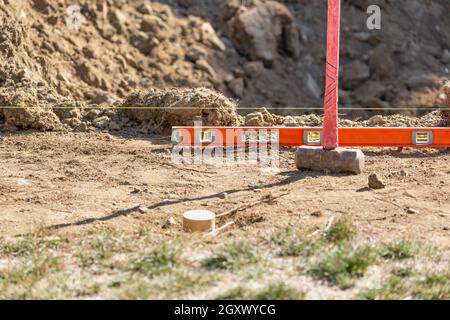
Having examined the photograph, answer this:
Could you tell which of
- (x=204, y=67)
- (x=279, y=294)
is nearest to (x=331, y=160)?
(x=279, y=294)

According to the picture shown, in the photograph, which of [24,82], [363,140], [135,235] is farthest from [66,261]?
[24,82]

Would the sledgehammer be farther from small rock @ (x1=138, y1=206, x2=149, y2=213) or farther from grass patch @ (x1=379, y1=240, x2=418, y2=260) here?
grass patch @ (x1=379, y1=240, x2=418, y2=260)

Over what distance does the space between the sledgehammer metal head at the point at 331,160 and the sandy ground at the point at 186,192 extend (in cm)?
9

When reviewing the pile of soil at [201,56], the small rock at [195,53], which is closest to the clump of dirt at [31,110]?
the pile of soil at [201,56]

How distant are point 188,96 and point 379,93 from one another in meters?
5.03

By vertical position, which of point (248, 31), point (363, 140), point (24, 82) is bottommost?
point (363, 140)

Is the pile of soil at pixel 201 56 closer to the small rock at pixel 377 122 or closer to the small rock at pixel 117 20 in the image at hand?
the small rock at pixel 117 20

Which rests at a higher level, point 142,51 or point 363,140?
point 142,51

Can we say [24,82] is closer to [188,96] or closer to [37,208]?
[188,96]

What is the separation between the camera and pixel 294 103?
11.8 m

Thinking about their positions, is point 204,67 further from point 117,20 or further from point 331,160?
point 331,160

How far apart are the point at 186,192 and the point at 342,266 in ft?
7.54

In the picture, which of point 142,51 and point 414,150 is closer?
point 414,150

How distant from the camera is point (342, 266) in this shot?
3.92m
